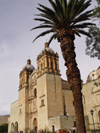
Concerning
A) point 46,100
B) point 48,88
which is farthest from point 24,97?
point 46,100

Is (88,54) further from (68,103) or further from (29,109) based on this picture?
(29,109)

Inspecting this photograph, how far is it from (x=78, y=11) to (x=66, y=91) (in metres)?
17.9

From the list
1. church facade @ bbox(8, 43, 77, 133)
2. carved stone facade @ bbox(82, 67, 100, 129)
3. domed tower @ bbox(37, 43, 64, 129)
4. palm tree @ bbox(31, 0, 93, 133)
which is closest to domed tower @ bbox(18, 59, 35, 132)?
church facade @ bbox(8, 43, 77, 133)

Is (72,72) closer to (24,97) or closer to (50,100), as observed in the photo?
(50,100)

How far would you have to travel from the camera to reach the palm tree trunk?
8.05 meters

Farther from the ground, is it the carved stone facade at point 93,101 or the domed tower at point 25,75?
the domed tower at point 25,75

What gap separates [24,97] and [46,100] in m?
8.81

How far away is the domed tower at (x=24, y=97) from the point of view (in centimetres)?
2900

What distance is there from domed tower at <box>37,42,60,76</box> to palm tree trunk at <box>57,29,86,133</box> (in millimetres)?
16107

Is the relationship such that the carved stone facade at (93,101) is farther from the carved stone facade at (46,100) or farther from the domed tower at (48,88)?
the domed tower at (48,88)

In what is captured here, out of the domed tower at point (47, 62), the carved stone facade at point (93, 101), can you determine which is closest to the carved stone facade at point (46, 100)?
the domed tower at point (47, 62)

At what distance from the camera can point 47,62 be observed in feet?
87.1

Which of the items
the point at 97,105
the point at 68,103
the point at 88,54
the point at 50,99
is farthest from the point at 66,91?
the point at 88,54

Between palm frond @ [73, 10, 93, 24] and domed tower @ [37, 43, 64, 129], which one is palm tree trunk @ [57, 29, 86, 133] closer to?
palm frond @ [73, 10, 93, 24]
